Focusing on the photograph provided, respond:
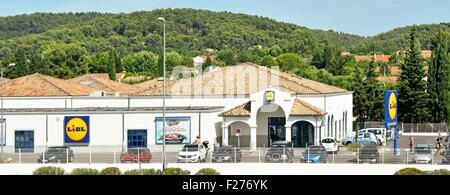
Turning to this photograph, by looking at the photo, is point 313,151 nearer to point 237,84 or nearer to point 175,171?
point 175,171

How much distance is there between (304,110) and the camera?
5634cm

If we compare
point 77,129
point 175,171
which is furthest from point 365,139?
point 77,129

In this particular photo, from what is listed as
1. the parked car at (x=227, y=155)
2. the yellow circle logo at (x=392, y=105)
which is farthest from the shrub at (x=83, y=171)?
the yellow circle logo at (x=392, y=105)

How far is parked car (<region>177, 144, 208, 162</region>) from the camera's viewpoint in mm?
44047

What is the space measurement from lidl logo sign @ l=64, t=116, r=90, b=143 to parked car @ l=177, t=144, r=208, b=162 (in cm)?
1369

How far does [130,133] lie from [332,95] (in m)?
21.4

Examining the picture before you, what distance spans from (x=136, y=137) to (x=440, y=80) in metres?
43.8

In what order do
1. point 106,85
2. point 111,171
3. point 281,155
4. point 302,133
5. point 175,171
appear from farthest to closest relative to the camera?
point 106,85, point 302,133, point 281,155, point 111,171, point 175,171

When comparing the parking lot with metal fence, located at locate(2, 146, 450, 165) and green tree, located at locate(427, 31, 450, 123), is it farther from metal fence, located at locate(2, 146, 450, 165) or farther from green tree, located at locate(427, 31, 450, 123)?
green tree, located at locate(427, 31, 450, 123)

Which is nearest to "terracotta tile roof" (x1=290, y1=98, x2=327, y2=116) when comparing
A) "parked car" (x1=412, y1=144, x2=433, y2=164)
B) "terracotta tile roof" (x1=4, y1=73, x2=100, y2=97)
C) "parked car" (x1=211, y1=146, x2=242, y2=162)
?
"parked car" (x1=211, y1=146, x2=242, y2=162)

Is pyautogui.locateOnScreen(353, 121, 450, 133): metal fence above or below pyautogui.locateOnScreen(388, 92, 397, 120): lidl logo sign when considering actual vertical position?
below

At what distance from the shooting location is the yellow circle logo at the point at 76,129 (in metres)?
55.3
